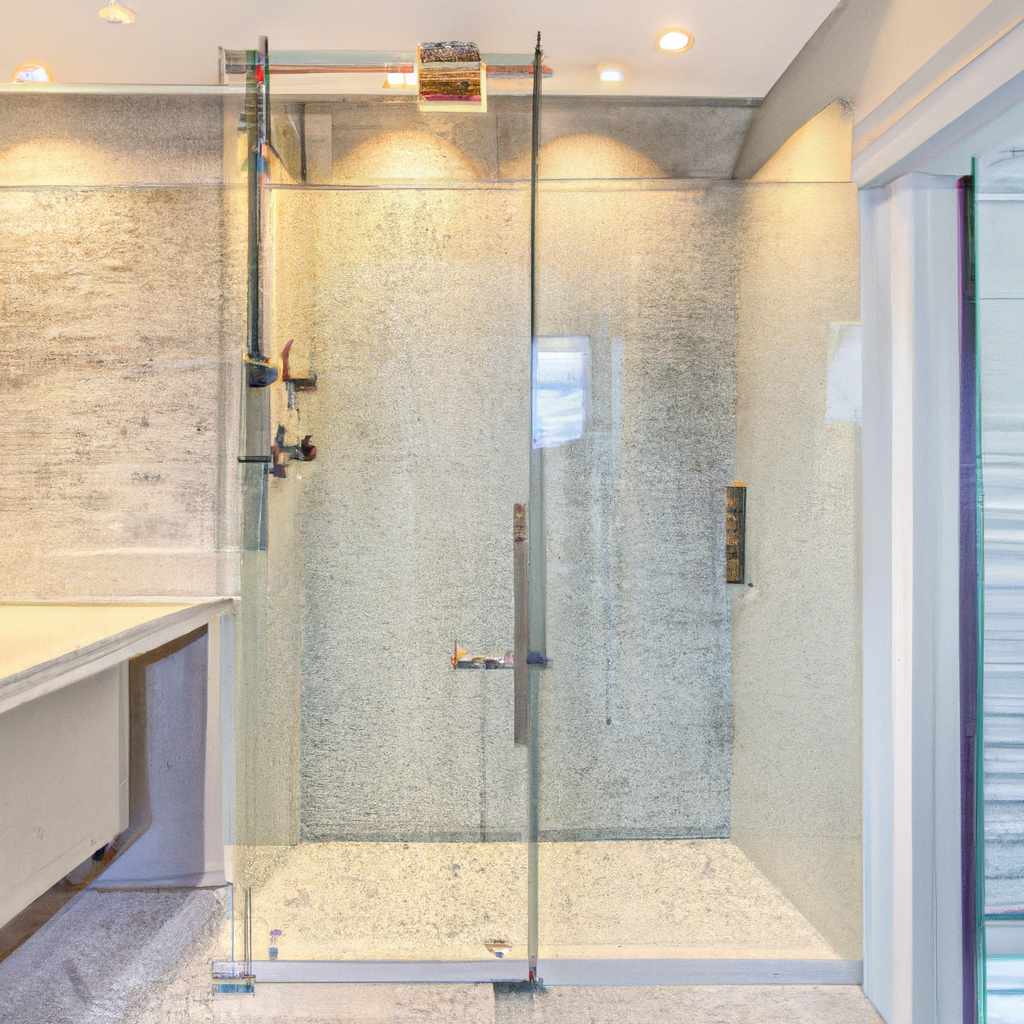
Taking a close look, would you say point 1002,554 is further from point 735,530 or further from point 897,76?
point 897,76

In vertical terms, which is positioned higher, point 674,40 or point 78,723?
point 674,40

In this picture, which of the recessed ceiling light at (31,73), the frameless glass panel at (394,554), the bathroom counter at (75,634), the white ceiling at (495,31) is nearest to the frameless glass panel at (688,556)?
the frameless glass panel at (394,554)

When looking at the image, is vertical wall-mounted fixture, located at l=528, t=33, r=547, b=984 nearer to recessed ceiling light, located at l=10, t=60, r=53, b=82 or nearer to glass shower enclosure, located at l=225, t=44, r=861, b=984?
glass shower enclosure, located at l=225, t=44, r=861, b=984

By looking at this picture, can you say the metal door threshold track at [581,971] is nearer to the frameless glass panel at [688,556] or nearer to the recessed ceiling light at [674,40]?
the frameless glass panel at [688,556]

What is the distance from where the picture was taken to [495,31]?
5.84ft

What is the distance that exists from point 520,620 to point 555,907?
647 millimetres

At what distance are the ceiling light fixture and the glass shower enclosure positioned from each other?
0.36 m

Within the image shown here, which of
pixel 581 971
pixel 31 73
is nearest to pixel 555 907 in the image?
pixel 581 971

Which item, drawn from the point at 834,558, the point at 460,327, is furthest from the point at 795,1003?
the point at 460,327

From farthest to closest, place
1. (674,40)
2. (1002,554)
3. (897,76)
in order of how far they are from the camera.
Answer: (674,40)
(897,76)
(1002,554)

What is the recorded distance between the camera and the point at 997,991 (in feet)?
4.36

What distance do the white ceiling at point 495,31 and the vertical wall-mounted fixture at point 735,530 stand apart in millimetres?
974

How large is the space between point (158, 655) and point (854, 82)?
2.27 m

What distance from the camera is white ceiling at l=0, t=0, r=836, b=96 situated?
1.68m
